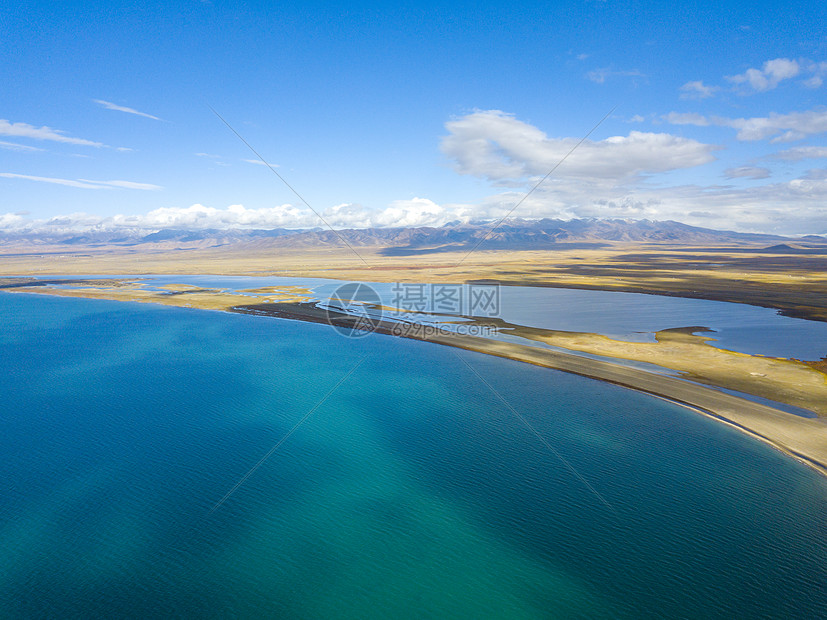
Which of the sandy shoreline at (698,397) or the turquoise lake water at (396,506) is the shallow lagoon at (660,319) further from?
the turquoise lake water at (396,506)

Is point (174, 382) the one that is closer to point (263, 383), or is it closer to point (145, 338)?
point (263, 383)

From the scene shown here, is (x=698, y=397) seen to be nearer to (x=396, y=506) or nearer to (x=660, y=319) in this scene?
(x=396, y=506)

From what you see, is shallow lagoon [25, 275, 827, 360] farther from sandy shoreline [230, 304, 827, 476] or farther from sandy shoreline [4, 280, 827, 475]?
sandy shoreline [4, 280, 827, 475]

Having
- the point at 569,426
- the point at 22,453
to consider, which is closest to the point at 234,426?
the point at 22,453

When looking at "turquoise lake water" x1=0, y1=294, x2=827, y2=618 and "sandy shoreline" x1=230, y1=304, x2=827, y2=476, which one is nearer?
"turquoise lake water" x1=0, y1=294, x2=827, y2=618

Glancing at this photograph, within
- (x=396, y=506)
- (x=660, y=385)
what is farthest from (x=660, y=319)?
(x=396, y=506)

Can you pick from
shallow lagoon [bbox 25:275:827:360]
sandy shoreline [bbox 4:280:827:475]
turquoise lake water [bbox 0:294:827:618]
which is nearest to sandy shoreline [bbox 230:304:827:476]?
sandy shoreline [bbox 4:280:827:475]

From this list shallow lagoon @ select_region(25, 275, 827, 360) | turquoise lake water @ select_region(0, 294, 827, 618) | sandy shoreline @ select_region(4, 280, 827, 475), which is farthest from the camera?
shallow lagoon @ select_region(25, 275, 827, 360)

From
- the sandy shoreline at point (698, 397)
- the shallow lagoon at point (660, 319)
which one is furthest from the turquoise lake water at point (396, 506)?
the shallow lagoon at point (660, 319)
